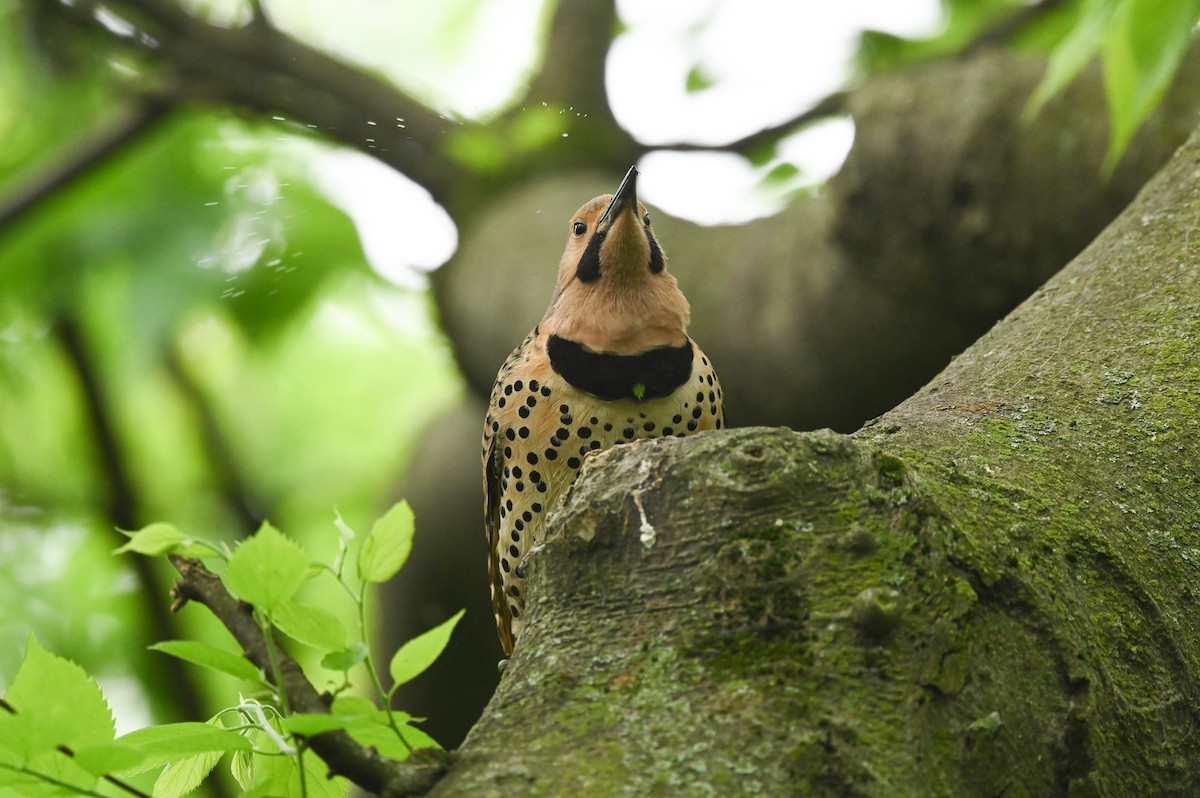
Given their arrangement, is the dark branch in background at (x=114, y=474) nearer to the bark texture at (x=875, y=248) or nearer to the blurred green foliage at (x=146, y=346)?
the blurred green foliage at (x=146, y=346)

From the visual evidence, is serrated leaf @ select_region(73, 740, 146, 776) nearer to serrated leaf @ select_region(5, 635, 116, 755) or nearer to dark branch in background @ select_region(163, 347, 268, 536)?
serrated leaf @ select_region(5, 635, 116, 755)

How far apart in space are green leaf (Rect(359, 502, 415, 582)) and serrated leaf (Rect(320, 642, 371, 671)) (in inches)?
6.0

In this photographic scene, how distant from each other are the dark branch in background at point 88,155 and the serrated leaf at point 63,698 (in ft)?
17.9

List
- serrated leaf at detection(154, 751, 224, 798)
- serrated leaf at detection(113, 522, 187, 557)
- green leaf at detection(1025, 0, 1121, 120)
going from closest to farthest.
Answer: serrated leaf at detection(113, 522, 187, 557) → serrated leaf at detection(154, 751, 224, 798) → green leaf at detection(1025, 0, 1121, 120)

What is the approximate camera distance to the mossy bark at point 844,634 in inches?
56.1

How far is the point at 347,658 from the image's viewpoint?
4.70 feet

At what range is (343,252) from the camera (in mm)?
6242

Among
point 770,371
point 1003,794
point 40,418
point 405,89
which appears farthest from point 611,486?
point 40,418

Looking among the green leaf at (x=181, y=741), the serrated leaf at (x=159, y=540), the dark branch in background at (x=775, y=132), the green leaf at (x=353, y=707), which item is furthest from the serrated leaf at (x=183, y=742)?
the dark branch in background at (x=775, y=132)

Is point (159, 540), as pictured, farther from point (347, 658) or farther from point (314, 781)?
point (314, 781)

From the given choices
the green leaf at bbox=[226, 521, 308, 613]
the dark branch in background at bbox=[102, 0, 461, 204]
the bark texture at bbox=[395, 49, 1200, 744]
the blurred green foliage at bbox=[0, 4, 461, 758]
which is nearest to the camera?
the green leaf at bbox=[226, 521, 308, 613]

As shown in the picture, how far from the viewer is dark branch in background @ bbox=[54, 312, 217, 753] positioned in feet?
20.4

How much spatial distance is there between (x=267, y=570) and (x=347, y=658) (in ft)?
0.46

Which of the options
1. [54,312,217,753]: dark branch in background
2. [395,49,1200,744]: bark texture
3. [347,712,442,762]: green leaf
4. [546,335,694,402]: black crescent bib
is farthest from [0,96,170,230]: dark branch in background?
[347,712,442,762]: green leaf
